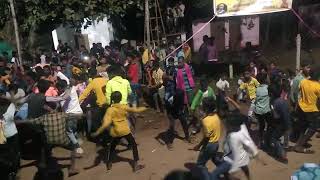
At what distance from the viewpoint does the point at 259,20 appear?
63.1 feet

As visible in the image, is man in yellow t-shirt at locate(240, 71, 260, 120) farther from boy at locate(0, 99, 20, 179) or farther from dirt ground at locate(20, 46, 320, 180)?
boy at locate(0, 99, 20, 179)

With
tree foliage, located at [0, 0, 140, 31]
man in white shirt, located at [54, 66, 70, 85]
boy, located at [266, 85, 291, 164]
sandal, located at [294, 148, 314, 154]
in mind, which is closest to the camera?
boy, located at [266, 85, 291, 164]

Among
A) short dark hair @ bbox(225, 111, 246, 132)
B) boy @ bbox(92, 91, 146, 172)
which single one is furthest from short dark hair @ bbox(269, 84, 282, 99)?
boy @ bbox(92, 91, 146, 172)

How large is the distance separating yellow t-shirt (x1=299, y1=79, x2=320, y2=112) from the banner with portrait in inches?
152

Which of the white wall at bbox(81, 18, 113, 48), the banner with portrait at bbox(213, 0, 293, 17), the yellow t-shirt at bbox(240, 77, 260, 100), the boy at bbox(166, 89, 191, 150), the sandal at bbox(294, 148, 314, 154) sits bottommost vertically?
the sandal at bbox(294, 148, 314, 154)

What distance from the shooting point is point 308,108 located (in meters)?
9.02

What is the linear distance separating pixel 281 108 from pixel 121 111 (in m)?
2.91

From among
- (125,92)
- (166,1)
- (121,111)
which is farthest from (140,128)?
(166,1)

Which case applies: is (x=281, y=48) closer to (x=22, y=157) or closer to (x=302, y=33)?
(x=302, y=33)

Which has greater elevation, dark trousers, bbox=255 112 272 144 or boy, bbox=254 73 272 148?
boy, bbox=254 73 272 148

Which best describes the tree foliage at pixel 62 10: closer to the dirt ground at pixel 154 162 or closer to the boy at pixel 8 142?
the dirt ground at pixel 154 162

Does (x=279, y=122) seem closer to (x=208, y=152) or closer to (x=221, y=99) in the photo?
(x=221, y=99)

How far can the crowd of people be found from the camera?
7.56 m

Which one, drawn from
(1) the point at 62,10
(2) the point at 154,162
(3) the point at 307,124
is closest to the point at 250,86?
(3) the point at 307,124
